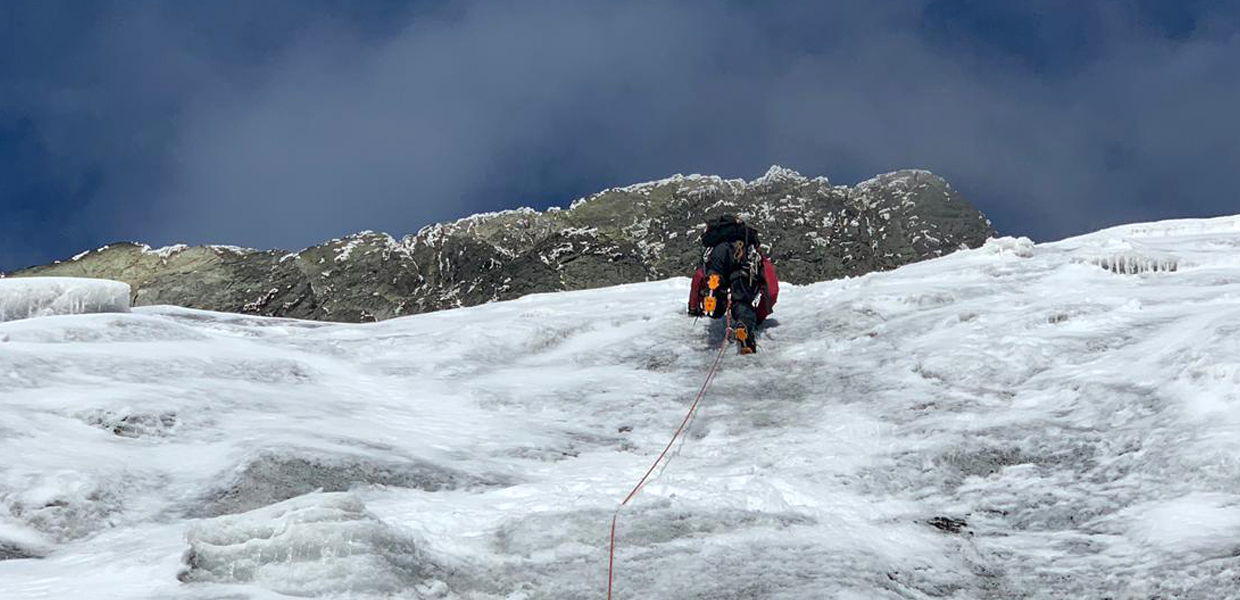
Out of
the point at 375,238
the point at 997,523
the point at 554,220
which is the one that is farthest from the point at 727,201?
the point at 997,523

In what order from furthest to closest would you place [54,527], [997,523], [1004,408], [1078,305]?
[1078,305] < [1004,408] < [997,523] < [54,527]

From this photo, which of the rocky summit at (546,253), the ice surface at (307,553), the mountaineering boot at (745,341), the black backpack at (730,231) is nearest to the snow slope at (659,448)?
the ice surface at (307,553)

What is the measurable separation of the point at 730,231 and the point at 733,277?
847 millimetres

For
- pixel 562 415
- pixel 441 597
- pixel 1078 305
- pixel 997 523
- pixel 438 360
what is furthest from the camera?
pixel 438 360

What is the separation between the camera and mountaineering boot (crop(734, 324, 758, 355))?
1634cm

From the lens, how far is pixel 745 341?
646 inches

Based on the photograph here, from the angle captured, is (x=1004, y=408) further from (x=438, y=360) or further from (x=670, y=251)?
(x=670, y=251)

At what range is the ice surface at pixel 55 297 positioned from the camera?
1827 cm

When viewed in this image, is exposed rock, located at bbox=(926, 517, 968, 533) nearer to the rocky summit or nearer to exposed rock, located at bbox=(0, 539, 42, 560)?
exposed rock, located at bbox=(0, 539, 42, 560)

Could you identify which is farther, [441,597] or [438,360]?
[438,360]

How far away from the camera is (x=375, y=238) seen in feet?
187

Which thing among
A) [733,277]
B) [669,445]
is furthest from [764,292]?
[669,445]

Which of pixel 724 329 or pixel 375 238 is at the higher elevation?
pixel 375 238

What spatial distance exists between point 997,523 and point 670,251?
4589 cm
